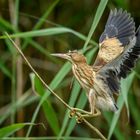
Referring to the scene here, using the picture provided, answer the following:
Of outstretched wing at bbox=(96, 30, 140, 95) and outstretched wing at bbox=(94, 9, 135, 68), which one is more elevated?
outstretched wing at bbox=(94, 9, 135, 68)

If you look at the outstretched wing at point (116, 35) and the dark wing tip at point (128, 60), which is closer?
the dark wing tip at point (128, 60)

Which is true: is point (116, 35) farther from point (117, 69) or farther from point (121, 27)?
point (117, 69)

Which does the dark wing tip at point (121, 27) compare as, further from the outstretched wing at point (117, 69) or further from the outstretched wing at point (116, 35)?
the outstretched wing at point (117, 69)

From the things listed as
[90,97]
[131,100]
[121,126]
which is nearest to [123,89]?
[90,97]

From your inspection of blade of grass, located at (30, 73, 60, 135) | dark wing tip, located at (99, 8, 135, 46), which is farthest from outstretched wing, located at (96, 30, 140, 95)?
blade of grass, located at (30, 73, 60, 135)

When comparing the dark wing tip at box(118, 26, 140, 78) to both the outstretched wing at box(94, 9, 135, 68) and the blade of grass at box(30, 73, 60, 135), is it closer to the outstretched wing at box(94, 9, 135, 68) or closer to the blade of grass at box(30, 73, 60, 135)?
the outstretched wing at box(94, 9, 135, 68)

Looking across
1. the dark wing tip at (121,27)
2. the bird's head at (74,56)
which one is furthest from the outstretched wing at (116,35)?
the bird's head at (74,56)
